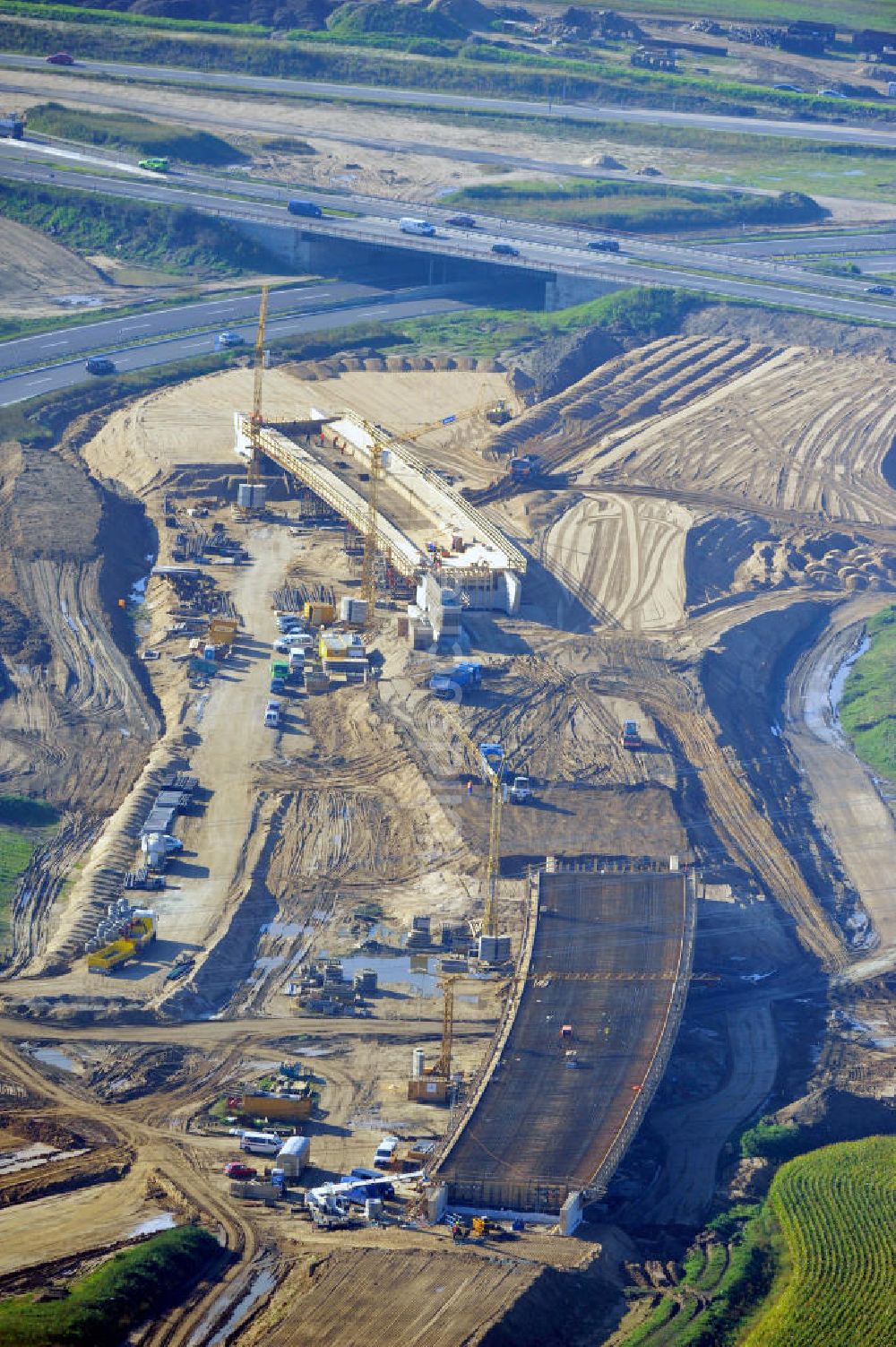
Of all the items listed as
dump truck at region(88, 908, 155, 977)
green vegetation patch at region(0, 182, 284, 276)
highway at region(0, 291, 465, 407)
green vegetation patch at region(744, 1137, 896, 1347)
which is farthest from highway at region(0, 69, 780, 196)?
green vegetation patch at region(744, 1137, 896, 1347)

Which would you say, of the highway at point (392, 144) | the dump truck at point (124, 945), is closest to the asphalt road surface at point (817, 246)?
the highway at point (392, 144)

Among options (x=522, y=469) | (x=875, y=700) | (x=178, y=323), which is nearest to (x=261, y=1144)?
(x=875, y=700)

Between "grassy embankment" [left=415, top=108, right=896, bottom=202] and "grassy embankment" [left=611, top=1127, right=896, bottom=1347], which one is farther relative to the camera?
"grassy embankment" [left=415, top=108, right=896, bottom=202]

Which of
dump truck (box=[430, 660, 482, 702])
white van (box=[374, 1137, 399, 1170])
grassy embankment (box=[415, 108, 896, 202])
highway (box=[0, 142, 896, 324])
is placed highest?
grassy embankment (box=[415, 108, 896, 202])

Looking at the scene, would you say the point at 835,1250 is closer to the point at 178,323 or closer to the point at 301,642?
the point at 301,642

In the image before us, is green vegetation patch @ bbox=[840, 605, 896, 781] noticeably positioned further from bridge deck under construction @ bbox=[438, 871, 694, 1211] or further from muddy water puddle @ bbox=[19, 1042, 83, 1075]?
muddy water puddle @ bbox=[19, 1042, 83, 1075]

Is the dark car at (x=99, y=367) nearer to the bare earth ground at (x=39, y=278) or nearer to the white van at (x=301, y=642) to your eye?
the bare earth ground at (x=39, y=278)

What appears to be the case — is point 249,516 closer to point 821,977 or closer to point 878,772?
point 878,772
